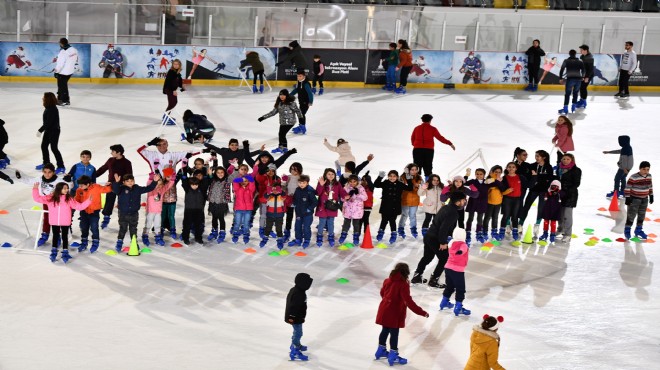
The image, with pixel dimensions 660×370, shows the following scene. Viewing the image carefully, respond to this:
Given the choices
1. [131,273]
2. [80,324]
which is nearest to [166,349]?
[80,324]

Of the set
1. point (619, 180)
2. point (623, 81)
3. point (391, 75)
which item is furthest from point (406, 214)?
point (623, 81)

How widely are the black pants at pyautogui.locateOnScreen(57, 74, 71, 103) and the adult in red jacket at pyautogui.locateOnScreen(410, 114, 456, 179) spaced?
9.95 m

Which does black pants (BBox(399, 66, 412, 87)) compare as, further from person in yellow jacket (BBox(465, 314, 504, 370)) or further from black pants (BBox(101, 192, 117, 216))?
person in yellow jacket (BBox(465, 314, 504, 370))

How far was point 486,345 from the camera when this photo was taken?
1016 cm

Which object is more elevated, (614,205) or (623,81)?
(623,81)

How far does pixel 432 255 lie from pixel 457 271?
111 centimetres

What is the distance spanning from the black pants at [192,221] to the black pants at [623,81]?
684 inches

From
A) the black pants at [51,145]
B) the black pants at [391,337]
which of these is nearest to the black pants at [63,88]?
the black pants at [51,145]

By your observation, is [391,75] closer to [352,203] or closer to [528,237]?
[528,237]

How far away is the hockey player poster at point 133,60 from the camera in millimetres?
27750

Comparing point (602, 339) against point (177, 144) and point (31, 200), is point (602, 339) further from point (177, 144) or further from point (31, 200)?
point (177, 144)

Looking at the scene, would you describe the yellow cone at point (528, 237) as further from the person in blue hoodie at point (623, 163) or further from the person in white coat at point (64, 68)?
the person in white coat at point (64, 68)

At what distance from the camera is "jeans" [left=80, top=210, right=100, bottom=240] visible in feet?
47.3

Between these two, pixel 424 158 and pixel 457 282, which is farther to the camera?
pixel 424 158
